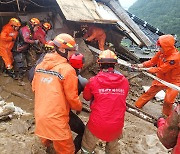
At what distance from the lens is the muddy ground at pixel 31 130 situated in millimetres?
3789

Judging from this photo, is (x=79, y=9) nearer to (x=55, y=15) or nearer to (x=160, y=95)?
(x=55, y=15)

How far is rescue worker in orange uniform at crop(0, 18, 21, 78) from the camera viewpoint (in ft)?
23.2

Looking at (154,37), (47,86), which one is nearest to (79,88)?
(47,86)

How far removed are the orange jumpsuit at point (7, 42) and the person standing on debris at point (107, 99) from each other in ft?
14.7

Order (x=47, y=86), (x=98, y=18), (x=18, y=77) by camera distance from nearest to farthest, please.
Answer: (x=47, y=86) → (x=18, y=77) → (x=98, y=18)

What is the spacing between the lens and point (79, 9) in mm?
7543

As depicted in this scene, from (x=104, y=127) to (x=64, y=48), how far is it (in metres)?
1.12

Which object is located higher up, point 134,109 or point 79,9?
point 79,9

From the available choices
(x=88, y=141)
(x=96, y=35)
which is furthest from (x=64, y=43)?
(x=96, y=35)

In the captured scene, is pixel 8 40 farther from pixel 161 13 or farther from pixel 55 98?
pixel 161 13

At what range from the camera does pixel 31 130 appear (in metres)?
4.45

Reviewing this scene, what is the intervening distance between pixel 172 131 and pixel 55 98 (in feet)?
4.60

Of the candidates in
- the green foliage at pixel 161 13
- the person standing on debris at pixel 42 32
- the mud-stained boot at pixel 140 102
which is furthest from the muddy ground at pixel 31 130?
the green foliage at pixel 161 13

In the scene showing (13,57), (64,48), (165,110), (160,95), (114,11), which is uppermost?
(64,48)
